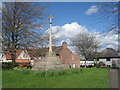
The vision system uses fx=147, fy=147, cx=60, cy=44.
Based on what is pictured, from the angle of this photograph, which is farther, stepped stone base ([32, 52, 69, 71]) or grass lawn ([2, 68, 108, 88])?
stepped stone base ([32, 52, 69, 71])

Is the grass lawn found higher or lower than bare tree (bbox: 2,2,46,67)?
lower

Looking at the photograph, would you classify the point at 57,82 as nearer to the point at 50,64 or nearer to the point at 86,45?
the point at 50,64

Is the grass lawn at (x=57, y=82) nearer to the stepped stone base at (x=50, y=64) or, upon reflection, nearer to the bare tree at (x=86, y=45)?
the stepped stone base at (x=50, y=64)

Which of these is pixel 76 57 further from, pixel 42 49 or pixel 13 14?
pixel 13 14

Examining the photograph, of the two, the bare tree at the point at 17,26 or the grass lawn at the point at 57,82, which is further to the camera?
the bare tree at the point at 17,26

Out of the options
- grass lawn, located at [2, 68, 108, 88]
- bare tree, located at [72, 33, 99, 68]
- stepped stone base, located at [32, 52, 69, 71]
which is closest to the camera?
grass lawn, located at [2, 68, 108, 88]

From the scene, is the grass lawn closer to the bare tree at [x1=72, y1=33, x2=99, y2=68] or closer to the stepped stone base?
the stepped stone base

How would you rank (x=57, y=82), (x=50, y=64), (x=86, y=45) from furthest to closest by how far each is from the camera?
(x=86, y=45)
(x=50, y=64)
(x=57, y=82)

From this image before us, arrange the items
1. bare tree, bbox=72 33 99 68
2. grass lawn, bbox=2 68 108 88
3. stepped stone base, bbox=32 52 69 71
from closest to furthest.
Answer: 1. grass lawn, bbox=2 68 108 88
2. stepped stone base, bbox=32 52 69 71
3. bare tree, bbox=72 33 99 68

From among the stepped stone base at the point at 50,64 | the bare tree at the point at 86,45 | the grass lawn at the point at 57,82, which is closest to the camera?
the grass lawn at the point at 57,82

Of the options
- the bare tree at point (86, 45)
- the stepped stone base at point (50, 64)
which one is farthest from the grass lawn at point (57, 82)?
the bare tree at point (86, 45)

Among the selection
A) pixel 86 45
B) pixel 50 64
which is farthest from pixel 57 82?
pixel 86 45

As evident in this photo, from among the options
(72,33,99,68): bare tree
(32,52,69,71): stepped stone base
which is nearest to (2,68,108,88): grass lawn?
(32,52,69,71): stepped stone base

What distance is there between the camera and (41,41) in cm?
2317
